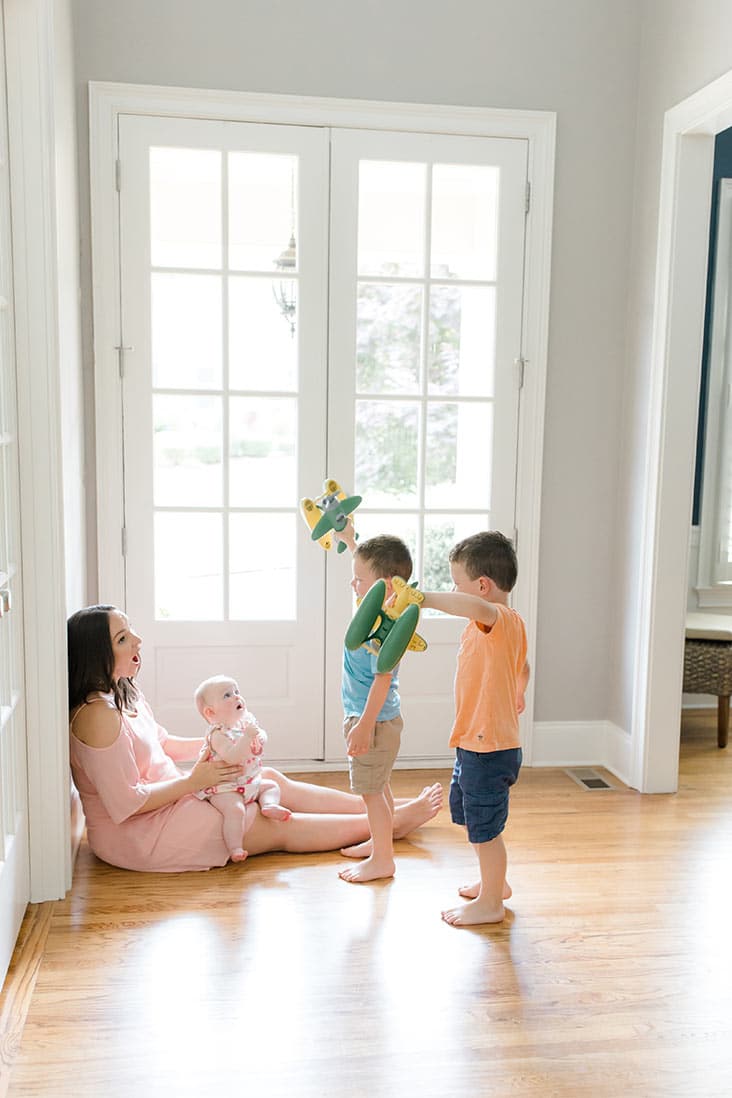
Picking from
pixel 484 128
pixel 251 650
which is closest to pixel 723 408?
pixel 484 128

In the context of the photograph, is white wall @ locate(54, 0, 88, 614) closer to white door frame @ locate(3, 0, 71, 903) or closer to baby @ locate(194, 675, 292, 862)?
white door frame @ locate(3, 0, 71, 903)

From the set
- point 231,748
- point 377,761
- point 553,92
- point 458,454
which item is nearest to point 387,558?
point 377,761

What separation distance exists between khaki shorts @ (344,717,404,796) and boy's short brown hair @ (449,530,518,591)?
0.54 m

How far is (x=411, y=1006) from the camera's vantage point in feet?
7.18

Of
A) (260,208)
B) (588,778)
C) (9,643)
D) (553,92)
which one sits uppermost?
(553,92)

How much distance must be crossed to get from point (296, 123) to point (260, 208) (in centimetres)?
30

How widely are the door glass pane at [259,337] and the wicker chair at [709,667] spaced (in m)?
1.98

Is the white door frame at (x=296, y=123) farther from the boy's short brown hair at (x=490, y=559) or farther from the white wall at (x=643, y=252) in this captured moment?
the boy's short brown hair at (x=490, y=559)

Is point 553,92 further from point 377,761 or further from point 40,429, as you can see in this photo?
point 377,761

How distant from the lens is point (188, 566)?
3.54 m

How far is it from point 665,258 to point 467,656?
1.71 metres

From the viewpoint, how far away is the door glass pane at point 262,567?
11.7 ft

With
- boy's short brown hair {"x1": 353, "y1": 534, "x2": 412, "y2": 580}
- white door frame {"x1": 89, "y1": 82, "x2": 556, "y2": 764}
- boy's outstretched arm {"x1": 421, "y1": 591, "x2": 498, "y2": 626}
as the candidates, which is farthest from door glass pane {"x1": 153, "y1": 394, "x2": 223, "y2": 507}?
boy's outstretched arm {"x1": 421, "y1": 591, "x2": 498, "y2": 626}

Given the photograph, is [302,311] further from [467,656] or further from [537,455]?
[467,656]
